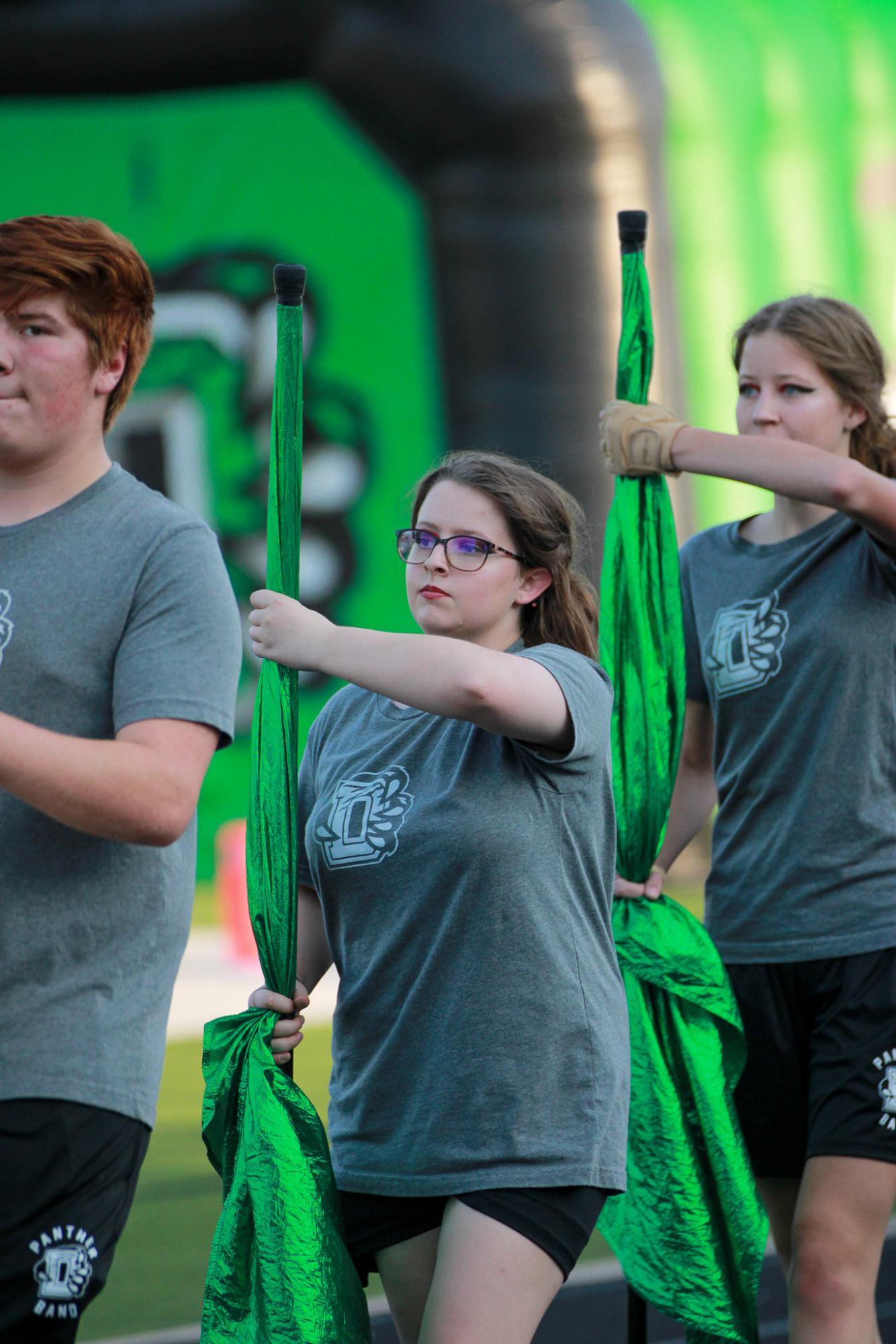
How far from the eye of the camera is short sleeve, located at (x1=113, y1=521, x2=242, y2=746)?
1667 mm

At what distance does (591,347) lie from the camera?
8375mm

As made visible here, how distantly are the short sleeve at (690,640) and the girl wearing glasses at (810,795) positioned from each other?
0.06 meters

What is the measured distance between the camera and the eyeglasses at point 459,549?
200 centimetres

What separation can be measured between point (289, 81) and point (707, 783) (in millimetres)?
8030

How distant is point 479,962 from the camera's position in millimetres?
1867

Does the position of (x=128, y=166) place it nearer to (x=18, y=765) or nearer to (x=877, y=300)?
(x=877, y=300)

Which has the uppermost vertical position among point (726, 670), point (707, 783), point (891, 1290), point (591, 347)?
point (591, 347)

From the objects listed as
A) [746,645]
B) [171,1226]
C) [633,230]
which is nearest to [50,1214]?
[746,645]

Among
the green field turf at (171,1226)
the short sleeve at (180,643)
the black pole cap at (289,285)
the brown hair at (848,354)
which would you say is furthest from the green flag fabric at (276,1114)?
the green field turf at (171,1226)

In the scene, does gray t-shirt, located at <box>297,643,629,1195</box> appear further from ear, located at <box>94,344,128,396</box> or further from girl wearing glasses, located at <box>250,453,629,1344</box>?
ear, located at <box>94,344,128,396</box>

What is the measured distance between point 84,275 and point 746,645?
1201 mm

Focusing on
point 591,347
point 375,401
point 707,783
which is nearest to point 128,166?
point 375,401

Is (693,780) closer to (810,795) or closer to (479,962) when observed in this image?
(810,795)

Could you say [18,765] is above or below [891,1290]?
above
